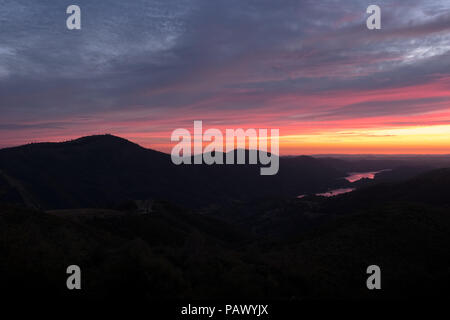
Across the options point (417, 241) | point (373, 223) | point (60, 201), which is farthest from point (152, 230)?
point (60, 201)

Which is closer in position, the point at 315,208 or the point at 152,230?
the point at 152,230

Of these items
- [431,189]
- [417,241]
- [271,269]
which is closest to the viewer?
[271,269]

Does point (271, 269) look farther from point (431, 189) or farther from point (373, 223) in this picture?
point (431, 189)


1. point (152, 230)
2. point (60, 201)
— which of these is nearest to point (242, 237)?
point (152, 230)

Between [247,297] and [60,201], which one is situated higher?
[247,297]
